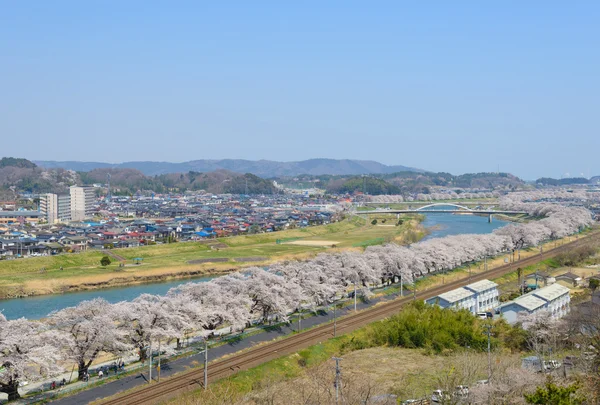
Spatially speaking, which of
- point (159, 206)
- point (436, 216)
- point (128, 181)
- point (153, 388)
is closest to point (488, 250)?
point (153, 388)

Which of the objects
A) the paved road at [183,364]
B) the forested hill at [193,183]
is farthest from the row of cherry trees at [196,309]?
the forested hill at [193,183]

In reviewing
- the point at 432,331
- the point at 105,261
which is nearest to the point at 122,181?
the point at 105,261

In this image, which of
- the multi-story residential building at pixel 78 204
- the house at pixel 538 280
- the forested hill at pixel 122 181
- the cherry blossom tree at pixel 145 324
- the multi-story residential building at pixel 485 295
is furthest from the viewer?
the forested hill at pixel 122 181

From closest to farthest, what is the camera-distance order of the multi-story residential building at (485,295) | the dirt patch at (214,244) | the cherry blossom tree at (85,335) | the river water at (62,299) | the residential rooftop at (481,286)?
the cherry blossom tree at (85,335) < the multi-story residential building at (485,295) < the residential rooftop at (481,286) < the river water at (62,299) < the dirt patch at (214,244)

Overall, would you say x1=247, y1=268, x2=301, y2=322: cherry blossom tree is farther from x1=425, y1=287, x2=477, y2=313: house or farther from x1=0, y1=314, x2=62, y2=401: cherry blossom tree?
x1=0, y1=314, x2=62, y2=401: cherry blossom tree

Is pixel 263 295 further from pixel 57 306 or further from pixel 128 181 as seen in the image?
pixel 128 181

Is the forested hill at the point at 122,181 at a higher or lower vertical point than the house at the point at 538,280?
higher

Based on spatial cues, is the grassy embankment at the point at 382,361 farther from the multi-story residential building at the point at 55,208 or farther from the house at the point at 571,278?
the multi-story residential building at the point at 55,208

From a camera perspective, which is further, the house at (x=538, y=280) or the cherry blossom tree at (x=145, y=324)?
the house at (x=538, y=280)
